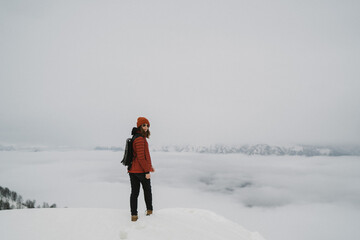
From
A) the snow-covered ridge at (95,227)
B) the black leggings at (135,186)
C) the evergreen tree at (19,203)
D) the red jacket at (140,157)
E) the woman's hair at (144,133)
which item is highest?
the woman's hair at (144,133)

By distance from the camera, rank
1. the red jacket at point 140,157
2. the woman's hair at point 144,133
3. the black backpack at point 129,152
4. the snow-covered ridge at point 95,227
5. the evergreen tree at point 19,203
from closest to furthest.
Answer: the snow-covered ridge at point 95,227 → the red jacket at point 140,157 → the black backpack at point 129,152 → the woman's hair at point 144,133 → the evergreen tree at point 19,203

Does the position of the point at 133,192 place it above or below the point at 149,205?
above

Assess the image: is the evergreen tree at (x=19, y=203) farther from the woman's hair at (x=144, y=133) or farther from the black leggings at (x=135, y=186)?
the woman's hair at (x=144, y=133)

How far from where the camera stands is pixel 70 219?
749 cm

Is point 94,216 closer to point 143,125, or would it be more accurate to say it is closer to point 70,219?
point 70,219

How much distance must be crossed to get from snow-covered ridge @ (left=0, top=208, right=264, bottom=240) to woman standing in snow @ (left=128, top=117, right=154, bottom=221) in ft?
2.34

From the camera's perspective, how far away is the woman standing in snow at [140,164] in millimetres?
7039

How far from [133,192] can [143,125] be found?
238 centimetres

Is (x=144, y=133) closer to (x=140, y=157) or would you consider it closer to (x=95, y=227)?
(x=140, y=157)

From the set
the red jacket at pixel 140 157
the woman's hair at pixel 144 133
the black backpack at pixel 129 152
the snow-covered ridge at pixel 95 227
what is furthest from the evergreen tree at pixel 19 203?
the woman's hair at pixel 144 133

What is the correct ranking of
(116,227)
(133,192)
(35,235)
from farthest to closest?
(133,192), (116,227), (35,235)

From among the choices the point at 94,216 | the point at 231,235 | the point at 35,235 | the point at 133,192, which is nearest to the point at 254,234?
the point at 231,235

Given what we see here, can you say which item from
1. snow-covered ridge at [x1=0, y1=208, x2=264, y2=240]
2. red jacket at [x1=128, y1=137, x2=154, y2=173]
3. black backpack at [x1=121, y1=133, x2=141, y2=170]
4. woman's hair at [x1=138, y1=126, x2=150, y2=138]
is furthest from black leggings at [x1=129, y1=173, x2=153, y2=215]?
woman's hair at [x1=138, y1=126, x2=150, y2=138]

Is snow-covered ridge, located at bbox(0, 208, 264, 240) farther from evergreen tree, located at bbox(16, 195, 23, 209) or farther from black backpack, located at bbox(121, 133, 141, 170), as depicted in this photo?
evergreen tree, located at bbox(16, 195, 23, 209)
